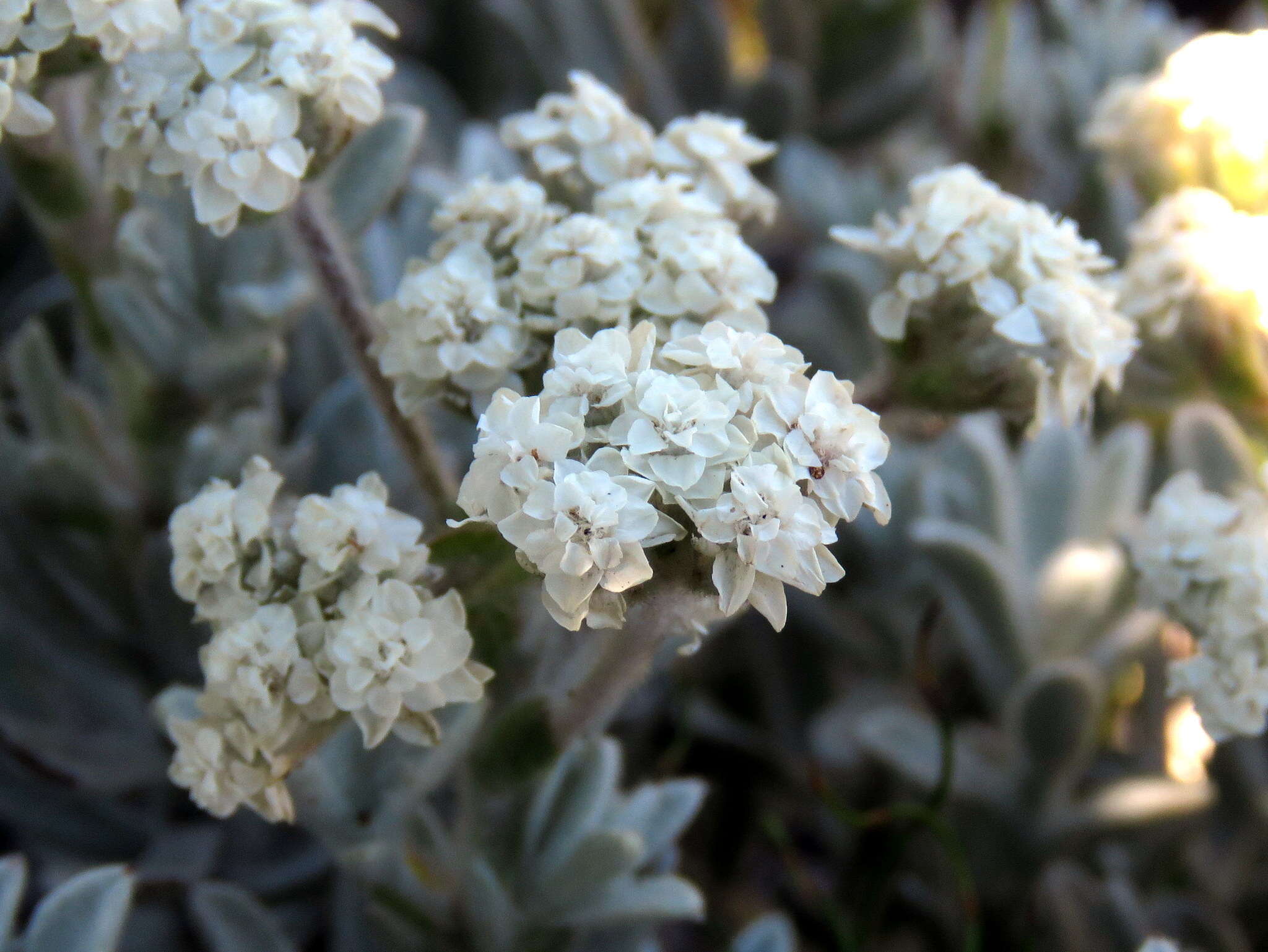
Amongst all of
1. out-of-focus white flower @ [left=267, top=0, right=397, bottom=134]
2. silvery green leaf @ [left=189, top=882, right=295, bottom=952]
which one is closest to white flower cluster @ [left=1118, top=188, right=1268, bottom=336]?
out-of-focus white flower @ [left=267, top=0, right=397, bottom=134]

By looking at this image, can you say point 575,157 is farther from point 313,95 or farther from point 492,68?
point 492,68

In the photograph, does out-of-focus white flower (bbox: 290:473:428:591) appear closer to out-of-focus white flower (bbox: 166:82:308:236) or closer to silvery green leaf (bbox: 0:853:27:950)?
out-of-focus white flower (bbox: 166:82:308:236)

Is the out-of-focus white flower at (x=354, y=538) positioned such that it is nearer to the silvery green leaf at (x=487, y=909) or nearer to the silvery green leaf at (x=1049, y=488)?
the silvery green leaf at (x=487, y=909)

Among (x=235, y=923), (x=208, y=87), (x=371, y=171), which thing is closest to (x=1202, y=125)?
(x=371, y=171)

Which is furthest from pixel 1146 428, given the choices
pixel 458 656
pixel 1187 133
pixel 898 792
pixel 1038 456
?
pixel 458 656

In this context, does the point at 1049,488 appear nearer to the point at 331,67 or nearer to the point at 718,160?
the point at 718,160

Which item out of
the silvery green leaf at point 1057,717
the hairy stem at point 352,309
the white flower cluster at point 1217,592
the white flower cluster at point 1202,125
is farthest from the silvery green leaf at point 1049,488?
the hairy stem at point 352,309

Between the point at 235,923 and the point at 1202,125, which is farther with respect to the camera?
the point at 1202,125
